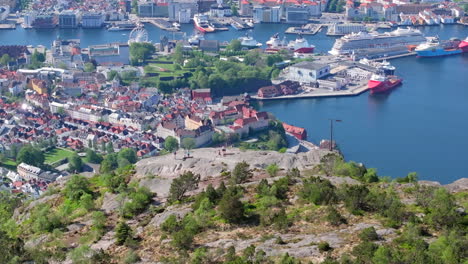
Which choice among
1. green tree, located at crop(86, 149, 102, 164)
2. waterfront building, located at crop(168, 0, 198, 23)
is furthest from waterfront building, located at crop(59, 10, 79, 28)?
green tree, located at crop(86, 149, 102, 164)

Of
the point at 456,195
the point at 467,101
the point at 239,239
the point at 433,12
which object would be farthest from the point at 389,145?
the point at 433,12

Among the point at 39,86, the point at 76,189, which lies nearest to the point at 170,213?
the point at 76,189

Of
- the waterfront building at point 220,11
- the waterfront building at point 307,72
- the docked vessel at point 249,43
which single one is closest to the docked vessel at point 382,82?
the waterfront building at point 307,72

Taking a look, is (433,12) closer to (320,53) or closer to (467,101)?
(320,53)

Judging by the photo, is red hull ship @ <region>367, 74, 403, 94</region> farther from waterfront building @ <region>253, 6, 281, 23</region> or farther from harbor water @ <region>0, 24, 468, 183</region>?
waterfront building @ <region>253, 6, 281, 23</region>

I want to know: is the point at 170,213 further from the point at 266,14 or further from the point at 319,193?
the point at 266,14
